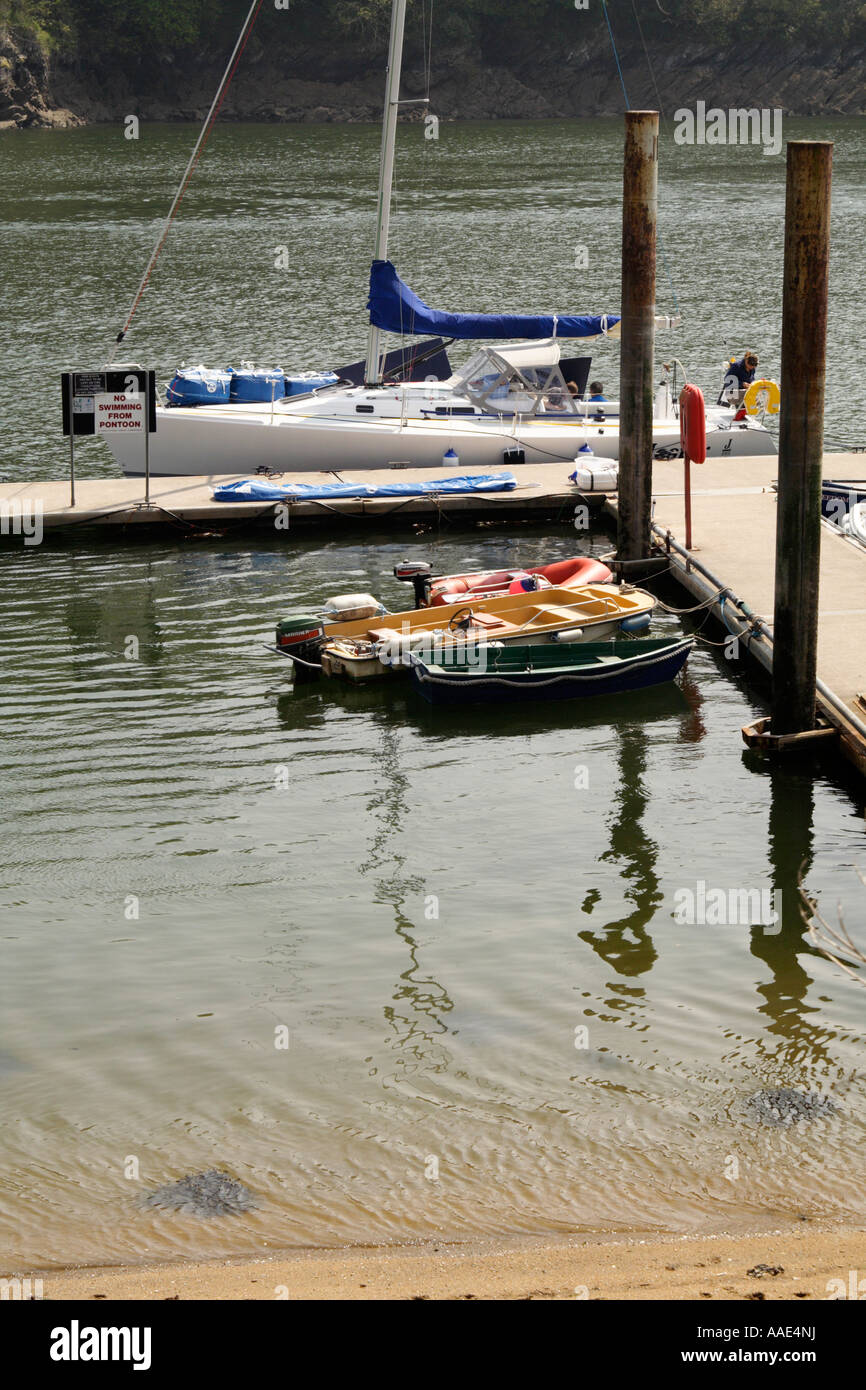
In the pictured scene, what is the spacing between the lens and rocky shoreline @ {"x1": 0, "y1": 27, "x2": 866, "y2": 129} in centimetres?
11356

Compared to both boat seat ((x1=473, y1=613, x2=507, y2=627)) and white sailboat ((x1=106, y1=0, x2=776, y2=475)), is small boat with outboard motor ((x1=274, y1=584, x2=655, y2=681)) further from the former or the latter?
white sailboat ((x1=106, y1=0, x2=776, y2=475))

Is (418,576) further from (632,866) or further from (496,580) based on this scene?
(632,866)

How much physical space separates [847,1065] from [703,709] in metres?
7.45

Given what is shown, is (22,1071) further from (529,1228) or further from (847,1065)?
(847,1065)

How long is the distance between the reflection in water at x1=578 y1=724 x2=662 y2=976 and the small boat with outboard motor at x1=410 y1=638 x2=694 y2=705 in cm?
74

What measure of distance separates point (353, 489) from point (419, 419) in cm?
256

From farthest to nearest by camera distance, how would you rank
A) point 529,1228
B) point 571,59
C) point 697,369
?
point 571,59
point 697,369
point 529,1228

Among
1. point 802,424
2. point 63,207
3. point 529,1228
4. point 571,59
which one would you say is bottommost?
point 529,1228

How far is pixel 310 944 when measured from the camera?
13.1 meters

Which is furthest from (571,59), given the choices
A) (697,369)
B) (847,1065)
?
(847,1065)

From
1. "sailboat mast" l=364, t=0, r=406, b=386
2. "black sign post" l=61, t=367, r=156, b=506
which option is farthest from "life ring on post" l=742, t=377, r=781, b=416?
"black sign post" l=61, t=367, r=156, b=506

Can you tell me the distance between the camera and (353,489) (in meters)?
24.8

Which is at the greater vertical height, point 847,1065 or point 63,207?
point 63,207

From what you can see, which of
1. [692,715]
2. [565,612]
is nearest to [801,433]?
[692,715]
